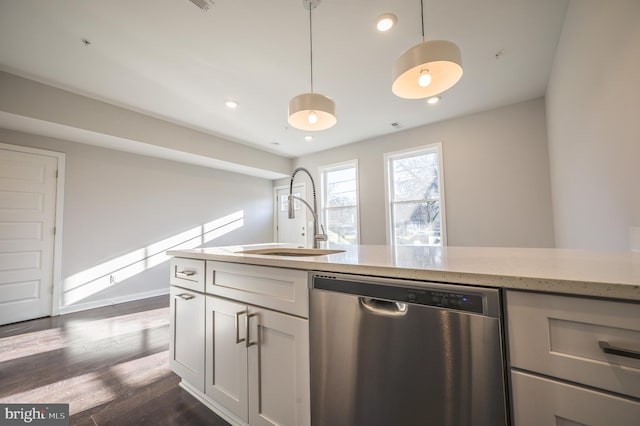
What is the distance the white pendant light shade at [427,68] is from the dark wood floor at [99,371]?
2.11m

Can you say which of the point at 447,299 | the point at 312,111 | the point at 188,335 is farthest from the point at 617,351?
the point at 188,335

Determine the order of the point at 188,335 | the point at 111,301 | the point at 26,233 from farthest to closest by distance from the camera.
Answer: the point at 111,301 → the point at 26,233 → the point at 188,335

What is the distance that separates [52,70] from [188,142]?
1.61 metres

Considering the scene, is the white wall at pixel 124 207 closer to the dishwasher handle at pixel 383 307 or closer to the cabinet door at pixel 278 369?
the cabinet door at pixel 278 369

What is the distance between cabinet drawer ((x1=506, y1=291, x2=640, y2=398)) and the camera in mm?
518

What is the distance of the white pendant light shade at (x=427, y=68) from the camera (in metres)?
1.24

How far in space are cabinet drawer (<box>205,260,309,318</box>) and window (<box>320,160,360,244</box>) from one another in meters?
3.60

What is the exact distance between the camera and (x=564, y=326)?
579 mm

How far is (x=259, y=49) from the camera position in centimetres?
235

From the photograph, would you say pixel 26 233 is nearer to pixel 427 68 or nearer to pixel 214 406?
pixel 214 406

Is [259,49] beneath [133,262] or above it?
above

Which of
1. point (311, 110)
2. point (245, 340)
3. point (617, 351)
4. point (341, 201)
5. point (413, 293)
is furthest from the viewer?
point (341, 201)

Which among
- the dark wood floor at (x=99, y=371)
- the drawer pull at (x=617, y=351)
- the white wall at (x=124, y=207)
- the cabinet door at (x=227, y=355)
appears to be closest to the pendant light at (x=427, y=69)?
the drawer pull at (x=617, y=351)

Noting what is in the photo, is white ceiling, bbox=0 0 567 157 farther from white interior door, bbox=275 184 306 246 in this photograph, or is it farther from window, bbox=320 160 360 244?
white interior door, bbox=275 184 306 246
